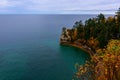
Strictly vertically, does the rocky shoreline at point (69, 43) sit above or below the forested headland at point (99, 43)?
below

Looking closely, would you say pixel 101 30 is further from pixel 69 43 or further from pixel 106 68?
pixel 106 68

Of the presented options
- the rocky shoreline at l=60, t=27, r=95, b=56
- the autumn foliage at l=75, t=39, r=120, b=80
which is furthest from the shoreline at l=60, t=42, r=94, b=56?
the autumn foliage at l=75, t=39, r=120, b=80

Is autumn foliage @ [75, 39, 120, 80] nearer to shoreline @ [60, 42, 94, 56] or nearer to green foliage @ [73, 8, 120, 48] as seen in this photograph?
green foliage @ [73, 8, 120, 48]

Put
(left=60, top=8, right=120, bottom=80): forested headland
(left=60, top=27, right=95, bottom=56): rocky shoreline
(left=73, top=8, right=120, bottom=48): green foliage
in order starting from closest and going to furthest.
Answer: (left=60, top=8, right=120, bottom=80): forested headland → (left=73, top=8, right=120, bottom=48): green foliage → (left=60, top=27, right=95, bottom=56): rocky shoreline

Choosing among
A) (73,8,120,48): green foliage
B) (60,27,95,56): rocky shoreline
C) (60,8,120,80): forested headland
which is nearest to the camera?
(60,8,120,80): forested headland

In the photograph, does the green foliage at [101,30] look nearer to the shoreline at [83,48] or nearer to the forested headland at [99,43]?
the forested headland at [99,43]

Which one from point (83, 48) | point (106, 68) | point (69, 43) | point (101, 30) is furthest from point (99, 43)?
point (106, 68)

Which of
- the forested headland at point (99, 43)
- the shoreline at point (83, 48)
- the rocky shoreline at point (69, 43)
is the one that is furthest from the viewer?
the rocky shoreline at point (69, 43)

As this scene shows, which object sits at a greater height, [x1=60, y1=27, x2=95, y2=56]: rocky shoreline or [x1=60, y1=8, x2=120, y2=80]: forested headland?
[x1=60, y1=8, x2=120, y2=80]: forested headland

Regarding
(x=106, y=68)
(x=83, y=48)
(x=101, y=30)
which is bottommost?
(x=83, y=48)

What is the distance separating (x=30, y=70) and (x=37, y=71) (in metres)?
2.33

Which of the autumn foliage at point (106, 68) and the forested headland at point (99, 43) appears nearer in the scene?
the autumn foliage at point (106, 68)

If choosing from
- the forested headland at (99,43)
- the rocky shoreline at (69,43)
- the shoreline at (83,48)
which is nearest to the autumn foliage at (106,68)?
the forested headland at (99,43)

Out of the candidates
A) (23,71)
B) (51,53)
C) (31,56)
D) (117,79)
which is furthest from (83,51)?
(117,79)
